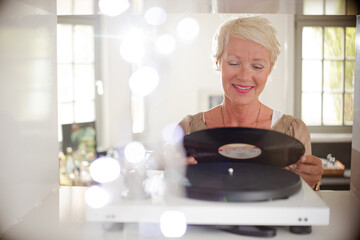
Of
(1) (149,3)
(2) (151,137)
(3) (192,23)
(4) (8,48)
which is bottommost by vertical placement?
(2) (151,137)

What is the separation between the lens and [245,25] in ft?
3.26

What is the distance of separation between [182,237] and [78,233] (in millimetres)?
175

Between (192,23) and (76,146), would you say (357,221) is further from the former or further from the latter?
(192,23)

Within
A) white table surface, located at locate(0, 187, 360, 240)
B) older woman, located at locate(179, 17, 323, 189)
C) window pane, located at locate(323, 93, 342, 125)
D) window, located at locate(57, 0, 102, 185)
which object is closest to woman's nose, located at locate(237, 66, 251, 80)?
older woman, located at locate(179, 17, 323, 189)

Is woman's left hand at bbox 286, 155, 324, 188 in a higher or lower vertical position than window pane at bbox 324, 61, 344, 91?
lower

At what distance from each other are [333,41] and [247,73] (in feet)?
13.2

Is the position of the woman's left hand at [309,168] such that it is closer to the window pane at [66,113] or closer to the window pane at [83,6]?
the window pane at [83,6]

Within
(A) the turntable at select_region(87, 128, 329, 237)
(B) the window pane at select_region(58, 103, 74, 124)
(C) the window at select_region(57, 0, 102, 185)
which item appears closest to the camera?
(A) the turntable at select_region(87, 128, 329, 237)

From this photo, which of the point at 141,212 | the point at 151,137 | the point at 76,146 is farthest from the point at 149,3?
the point at 151,137

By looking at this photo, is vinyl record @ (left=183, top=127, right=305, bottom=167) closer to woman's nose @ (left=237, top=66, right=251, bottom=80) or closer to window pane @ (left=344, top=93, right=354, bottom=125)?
woman's nose @ (left=237, top=66, right=251, bottom=80)

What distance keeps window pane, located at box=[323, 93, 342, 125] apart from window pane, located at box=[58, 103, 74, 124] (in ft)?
9.09

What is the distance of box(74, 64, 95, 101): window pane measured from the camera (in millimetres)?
3971

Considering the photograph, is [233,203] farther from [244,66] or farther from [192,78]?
[192,78]

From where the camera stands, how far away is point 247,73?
979 millimetres
